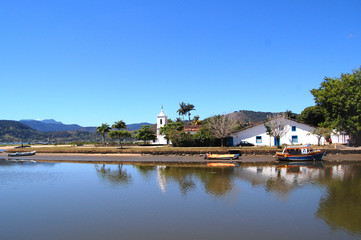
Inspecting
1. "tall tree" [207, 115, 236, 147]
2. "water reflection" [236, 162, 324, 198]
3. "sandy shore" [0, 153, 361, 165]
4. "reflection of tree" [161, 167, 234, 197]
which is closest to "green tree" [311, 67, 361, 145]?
"sandy shore" [0, 153, 361, 165]

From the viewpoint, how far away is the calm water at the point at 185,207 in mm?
13828

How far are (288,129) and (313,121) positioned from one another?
1141 centimetres

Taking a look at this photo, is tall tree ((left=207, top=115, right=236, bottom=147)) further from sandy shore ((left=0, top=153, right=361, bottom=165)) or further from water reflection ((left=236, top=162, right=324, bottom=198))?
water reflection ((left=236, top=162, right=324, bottom=198))

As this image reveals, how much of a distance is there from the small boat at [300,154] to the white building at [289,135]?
881 centimetres

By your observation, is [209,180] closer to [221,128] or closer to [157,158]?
[157,158]

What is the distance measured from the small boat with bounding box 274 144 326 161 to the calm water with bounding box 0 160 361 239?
9.56 metres

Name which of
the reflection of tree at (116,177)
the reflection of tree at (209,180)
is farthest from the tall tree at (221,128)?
the reflection of tree at (116,177)

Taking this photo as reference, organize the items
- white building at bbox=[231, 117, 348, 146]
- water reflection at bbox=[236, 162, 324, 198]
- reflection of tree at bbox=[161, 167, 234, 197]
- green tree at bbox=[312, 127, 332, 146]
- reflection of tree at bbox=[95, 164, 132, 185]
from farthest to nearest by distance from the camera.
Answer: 1. white building at bbox=[231, 117, 348, 146]
2. green tree at bbox=[312, 127, 332, 146]
3. reflection of tree at bbox=[95, 164, 132, 185]
4. water reflection at bbox=[236, 162, 324, 198]
5. reflection of tree at bbox=[161, 167, 234, 197]

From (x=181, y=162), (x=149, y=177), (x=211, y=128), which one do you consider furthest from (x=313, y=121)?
(x=149, y=177)

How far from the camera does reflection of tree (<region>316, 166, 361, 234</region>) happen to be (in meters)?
14.6

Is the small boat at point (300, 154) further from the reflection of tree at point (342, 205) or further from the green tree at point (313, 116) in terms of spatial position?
the green tree at point (313, 116)

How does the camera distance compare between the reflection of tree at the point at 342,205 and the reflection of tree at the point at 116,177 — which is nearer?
the reflection of tree at the point at 342,205

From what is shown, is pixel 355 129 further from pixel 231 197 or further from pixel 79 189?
pixel 79 189

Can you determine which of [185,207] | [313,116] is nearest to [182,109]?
[313,116]
